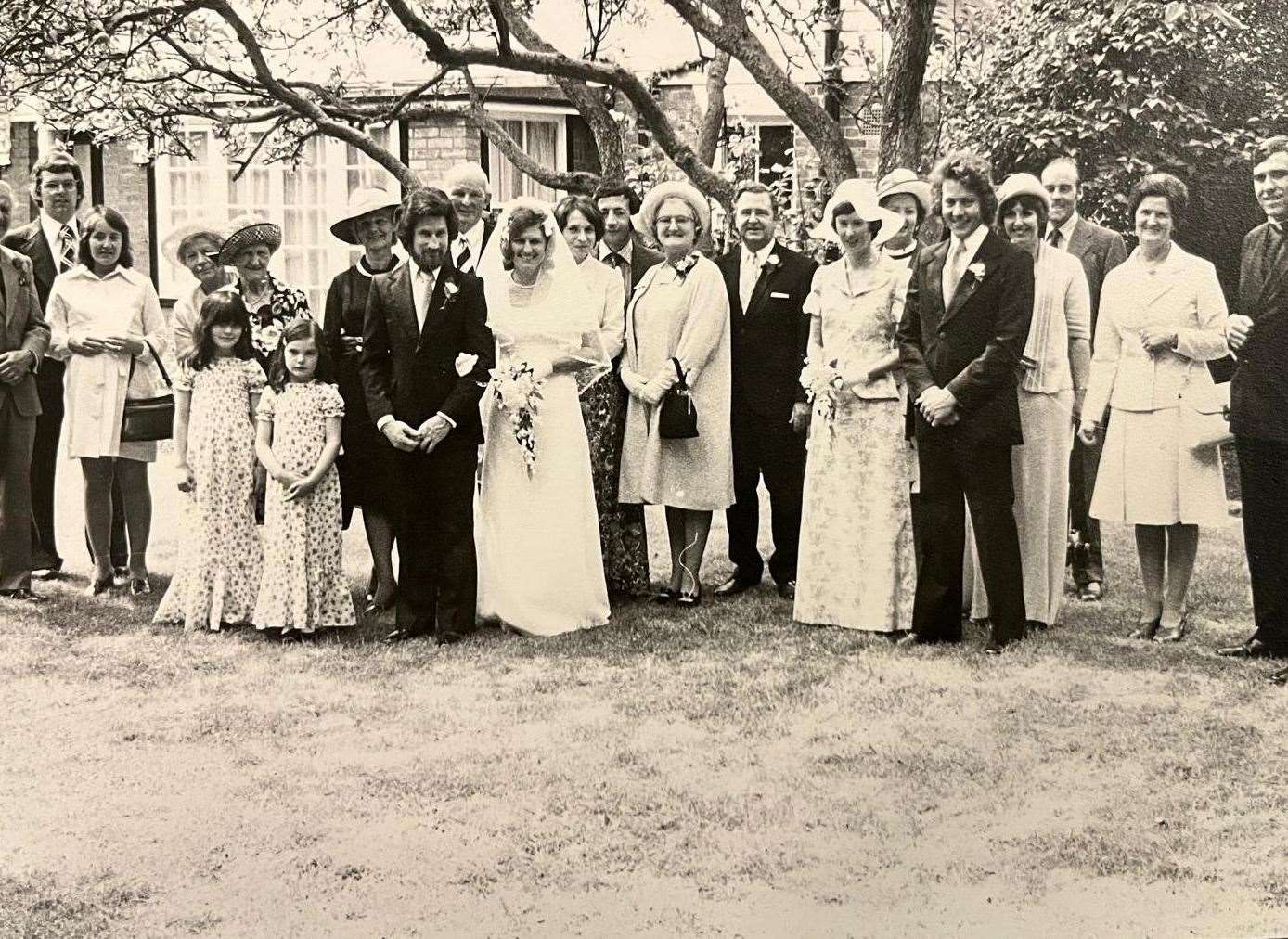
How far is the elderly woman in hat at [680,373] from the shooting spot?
241 inches

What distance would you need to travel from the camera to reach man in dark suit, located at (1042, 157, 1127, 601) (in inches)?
213

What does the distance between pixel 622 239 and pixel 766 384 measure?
935 millimetres

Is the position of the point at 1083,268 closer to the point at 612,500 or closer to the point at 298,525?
the point at 612,500

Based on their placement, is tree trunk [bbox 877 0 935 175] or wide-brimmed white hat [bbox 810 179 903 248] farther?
tree trunk [bbox 877 0 935 175]

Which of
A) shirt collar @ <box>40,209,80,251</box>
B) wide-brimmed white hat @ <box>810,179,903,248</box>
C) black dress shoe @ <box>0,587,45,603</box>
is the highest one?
shirt collar @ <box>40,209,80,251</box>

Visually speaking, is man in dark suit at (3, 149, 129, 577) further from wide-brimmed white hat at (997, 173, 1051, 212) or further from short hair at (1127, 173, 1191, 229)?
short hair at (1127, 173, 1191, 229)

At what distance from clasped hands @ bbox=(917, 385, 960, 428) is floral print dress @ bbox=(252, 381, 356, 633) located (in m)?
2.35

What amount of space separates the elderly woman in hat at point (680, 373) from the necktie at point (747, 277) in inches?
6.4

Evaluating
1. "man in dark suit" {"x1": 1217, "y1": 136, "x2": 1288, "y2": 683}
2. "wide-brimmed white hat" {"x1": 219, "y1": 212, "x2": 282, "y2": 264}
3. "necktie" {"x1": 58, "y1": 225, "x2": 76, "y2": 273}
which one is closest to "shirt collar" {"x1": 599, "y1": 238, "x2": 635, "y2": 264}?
"wide-brimmed white hat" {"x1": 219, "y1": 212, "x2": 282, "y2": 264}

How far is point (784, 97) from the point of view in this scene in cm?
710

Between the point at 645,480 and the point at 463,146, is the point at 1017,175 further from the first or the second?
the point at 463,146

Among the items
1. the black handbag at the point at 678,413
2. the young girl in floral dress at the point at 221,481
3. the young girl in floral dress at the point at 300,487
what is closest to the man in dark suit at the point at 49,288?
the young girl in floral dress at the point at 221,481

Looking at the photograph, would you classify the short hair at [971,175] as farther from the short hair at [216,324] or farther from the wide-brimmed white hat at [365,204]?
the short hair at [216,324]

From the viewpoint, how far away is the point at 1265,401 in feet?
13.6
